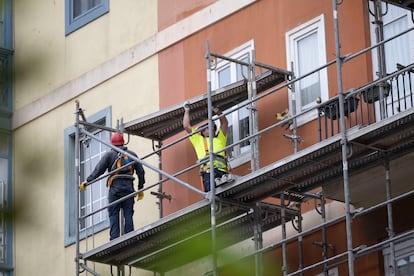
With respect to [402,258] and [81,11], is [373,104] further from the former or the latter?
[81,11]

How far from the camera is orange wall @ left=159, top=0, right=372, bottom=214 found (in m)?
14.5

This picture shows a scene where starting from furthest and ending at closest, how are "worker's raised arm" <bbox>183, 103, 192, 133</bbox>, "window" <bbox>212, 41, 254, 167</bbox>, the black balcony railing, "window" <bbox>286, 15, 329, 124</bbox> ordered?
"window" <bbox>212, 41, 254, 167</bbox>
"worker's raised arm" <bbox>183, 103, 192, 133</bbox>
"window" <bbox>286, 15, 329, 124</bbox>
the black balcony railing

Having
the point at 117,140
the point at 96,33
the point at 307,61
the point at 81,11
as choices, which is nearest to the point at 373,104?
the point at 307,61

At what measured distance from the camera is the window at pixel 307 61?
48.8 feet

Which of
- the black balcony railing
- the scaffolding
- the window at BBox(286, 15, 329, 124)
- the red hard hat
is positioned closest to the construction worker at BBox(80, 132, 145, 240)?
the red hard hat

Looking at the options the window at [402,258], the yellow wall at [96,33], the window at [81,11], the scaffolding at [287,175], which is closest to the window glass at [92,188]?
the yellow wall at [96,33]

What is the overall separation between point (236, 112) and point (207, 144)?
3.99 feet

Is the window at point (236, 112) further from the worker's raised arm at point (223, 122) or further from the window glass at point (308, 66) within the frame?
the window glass at point (308, 66)

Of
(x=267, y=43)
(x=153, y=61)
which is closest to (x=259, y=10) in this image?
(x=267, y=43)

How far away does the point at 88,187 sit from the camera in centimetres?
1903

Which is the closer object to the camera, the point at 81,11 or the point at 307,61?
the point at 307,61

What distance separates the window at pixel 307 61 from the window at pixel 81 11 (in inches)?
191

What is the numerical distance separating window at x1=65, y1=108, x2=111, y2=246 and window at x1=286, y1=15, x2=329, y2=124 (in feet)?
14.1

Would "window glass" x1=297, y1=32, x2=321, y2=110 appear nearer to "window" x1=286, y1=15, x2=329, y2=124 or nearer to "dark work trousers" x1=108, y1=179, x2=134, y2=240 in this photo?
"window" x1=286, y1=15, x2=329, y2=124
